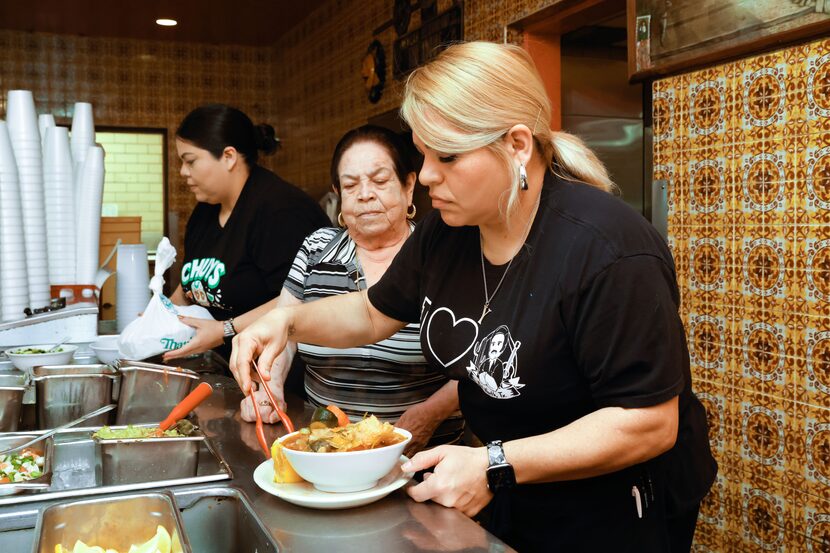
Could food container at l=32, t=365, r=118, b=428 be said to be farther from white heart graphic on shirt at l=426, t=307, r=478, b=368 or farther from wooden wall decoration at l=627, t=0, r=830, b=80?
wooden wall decoration at l=627, t=0, r=830, b=80

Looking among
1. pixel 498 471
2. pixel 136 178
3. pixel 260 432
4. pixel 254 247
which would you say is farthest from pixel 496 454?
pixel 136 178

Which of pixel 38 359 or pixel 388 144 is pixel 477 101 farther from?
pixel 38 359

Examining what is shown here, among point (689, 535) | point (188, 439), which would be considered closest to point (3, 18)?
point (188, 439)

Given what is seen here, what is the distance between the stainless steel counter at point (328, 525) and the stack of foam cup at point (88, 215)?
2172 mm

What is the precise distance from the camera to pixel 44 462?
1429 mm

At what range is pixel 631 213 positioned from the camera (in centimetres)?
132

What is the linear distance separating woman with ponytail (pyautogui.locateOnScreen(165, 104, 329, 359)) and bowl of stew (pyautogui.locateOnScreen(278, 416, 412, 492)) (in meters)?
1.42

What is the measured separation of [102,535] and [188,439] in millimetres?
305

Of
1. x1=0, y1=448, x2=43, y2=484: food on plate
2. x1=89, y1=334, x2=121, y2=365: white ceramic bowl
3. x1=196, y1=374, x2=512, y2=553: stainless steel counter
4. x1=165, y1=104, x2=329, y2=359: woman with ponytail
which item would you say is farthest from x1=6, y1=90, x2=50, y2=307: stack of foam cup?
x1=196, y1=374, x2=512, y2=553: stainless steel counter

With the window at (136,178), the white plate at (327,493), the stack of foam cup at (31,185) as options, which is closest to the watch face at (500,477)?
the white plate at (327,493)

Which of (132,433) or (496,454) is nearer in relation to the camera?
(496,454)

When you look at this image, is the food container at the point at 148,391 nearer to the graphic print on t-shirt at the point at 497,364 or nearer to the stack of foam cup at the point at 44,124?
the graphic print on t-shirt at the point at 497,364

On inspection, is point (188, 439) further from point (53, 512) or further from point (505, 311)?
point (505, 311)

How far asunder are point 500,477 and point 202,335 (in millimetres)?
1465
